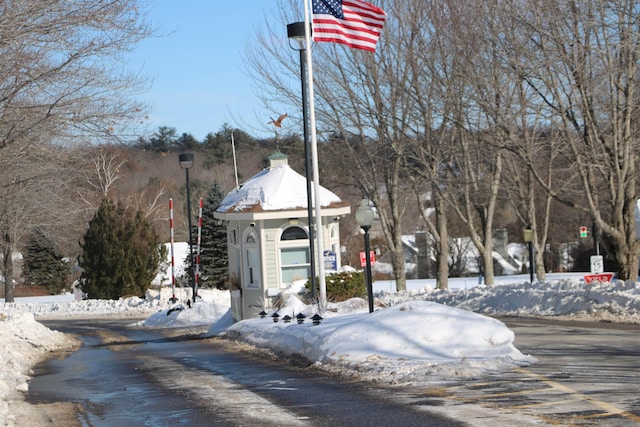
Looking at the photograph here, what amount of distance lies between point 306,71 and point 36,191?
13.4 m

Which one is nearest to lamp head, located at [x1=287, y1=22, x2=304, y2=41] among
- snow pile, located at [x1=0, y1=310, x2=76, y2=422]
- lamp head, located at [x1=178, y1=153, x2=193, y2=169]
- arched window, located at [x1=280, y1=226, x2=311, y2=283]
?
arched window, located at [x1=280, y1=226, x2=311, y2=283]

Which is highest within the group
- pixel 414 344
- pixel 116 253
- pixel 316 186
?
pixel 316 186

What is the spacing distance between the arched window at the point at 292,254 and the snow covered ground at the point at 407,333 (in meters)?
2.94

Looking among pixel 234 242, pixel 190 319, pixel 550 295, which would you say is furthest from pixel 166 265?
pixel 550 295

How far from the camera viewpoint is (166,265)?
6250 centimetres

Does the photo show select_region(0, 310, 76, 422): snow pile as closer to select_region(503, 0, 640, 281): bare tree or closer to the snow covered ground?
the snow covered ground

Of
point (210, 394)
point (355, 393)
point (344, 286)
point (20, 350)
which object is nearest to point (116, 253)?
point (344, 286)

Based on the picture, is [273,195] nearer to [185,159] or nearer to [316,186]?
[316,186]

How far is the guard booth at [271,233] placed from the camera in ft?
77.5

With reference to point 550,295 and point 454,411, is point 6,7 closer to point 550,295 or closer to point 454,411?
point 454,411

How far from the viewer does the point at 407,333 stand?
12305 mm

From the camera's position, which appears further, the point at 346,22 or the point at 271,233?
the point at 271,233

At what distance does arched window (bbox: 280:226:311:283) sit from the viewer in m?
23.8

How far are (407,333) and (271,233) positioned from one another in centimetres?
1170
